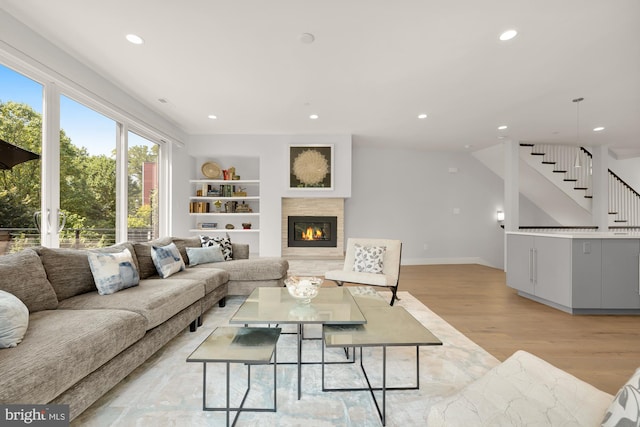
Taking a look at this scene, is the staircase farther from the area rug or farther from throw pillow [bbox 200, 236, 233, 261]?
throw pillow [bbox 200, 236, 233, 261]

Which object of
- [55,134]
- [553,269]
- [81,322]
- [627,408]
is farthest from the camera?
[553,269]

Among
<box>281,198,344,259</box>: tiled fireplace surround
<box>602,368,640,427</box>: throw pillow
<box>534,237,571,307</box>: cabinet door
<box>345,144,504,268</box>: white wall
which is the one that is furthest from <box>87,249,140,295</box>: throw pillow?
<box>345,144,504,268</box>: white wall

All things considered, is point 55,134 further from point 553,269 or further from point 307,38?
point 553,269

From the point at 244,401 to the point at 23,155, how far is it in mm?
2170

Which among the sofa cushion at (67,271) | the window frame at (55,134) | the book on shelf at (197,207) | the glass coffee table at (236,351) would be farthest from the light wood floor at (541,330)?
the window frame at (55,134)

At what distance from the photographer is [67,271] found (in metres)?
2.31

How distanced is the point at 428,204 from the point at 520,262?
308cm

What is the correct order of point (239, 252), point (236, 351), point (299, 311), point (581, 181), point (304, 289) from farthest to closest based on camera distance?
point (581, 181), point (239, 252), point (304, 289), point (299, 311), point (236, 351)

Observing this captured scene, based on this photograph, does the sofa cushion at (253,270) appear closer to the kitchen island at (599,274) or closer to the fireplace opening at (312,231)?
the fireplace opening at (312,231)

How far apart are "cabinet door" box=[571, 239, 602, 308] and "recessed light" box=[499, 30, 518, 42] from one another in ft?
7.68

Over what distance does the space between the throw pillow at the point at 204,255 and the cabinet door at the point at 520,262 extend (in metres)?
4.01

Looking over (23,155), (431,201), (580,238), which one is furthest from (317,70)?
(431,201)

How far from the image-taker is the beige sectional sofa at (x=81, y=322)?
130cm

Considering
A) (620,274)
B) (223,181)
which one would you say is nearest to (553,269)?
(620,274)
